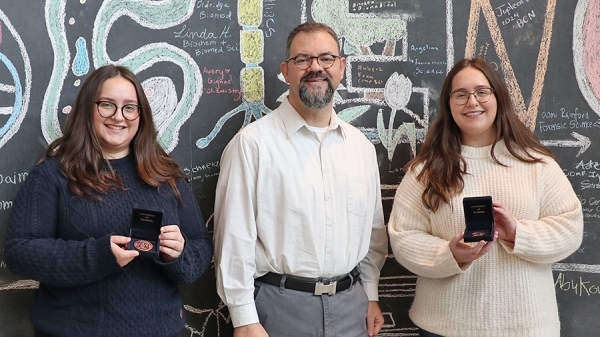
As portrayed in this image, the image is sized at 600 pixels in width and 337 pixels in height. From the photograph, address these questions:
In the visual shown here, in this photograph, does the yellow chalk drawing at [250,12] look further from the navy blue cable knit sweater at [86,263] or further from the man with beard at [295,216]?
the navy blue cable knit sweater at [86,263]

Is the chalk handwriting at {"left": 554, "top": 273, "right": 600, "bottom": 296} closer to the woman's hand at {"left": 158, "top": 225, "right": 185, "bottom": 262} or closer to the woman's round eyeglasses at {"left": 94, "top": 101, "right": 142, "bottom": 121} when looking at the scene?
the woman's hand at {"left": 158, "top": 225, "right": 185, "bottom": 262}

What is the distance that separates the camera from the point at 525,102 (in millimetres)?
3057

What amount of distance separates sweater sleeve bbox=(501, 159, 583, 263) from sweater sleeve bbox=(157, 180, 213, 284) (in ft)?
3.70

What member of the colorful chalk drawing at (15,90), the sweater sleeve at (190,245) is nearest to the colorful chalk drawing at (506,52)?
the sweater sleeve at (190,245)

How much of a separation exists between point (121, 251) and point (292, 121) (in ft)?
2.77

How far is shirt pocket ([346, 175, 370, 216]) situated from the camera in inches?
101

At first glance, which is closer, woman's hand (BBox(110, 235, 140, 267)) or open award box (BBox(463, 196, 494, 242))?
woman's hand (BBox(110, 235, 140, 267))

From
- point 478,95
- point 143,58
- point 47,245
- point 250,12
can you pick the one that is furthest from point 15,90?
point 478,95

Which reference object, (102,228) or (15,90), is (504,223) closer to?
(102,228)

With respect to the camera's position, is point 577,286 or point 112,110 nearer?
point 112,110

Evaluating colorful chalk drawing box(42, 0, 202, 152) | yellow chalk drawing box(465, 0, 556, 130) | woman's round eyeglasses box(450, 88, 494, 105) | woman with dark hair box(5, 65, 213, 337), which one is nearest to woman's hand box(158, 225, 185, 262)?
woman with dark hair box(5, 65, 213, 337)

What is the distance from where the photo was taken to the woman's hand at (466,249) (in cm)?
231

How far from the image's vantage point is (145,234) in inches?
83.3

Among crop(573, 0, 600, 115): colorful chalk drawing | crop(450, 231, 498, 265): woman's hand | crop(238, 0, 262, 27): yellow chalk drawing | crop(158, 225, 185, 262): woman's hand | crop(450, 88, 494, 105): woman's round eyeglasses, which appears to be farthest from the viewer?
crop(573, 0, 600, 115): colorful chalk drawing
